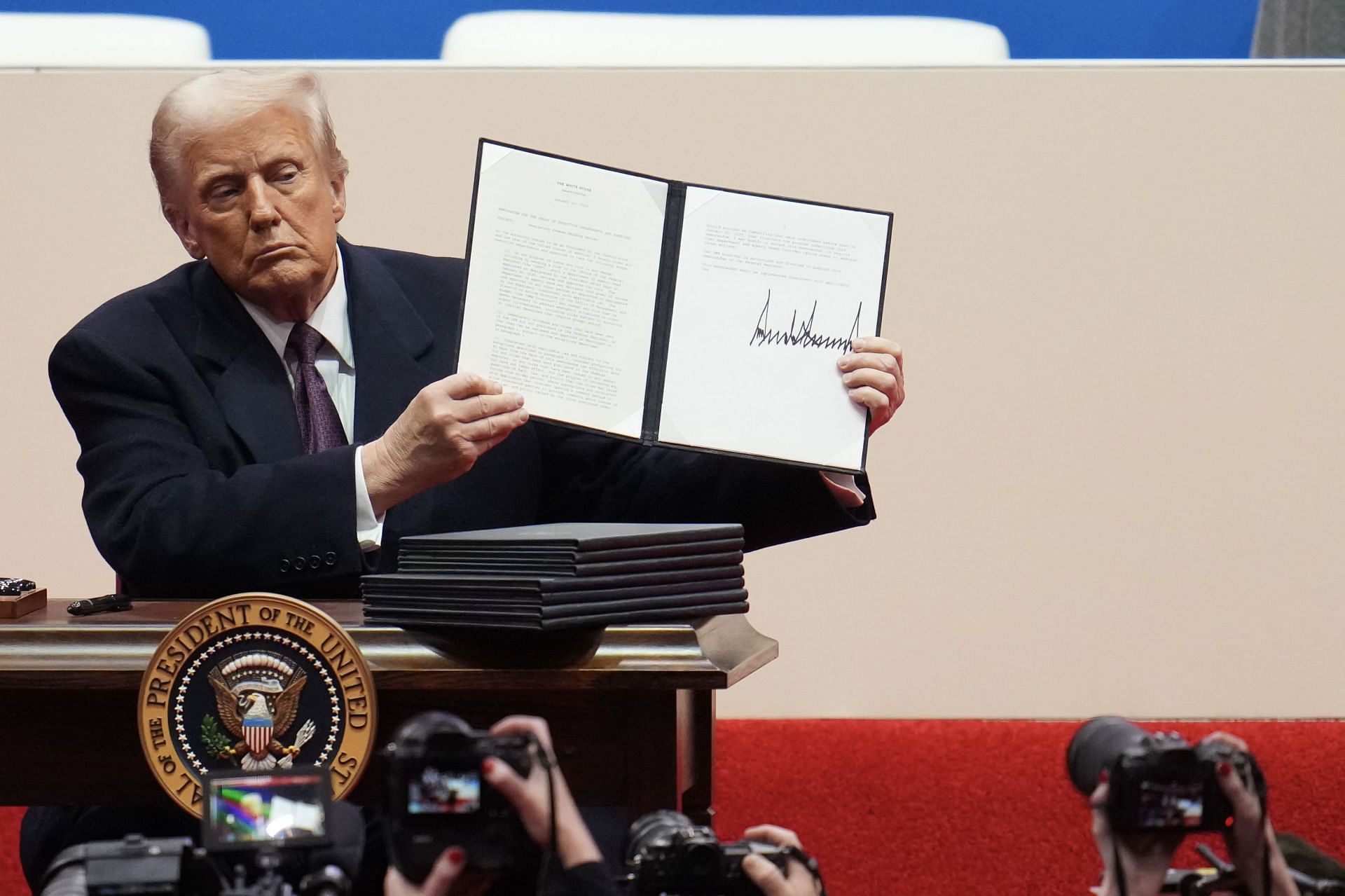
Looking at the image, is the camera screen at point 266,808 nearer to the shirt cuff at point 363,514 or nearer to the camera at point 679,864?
the camera at point 679,864

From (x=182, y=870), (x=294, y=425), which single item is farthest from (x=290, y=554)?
(x=182, y=870)

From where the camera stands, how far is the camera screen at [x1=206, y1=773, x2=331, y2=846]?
95cm

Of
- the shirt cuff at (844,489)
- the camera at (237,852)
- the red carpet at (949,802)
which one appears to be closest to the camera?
the camera at (237,852)

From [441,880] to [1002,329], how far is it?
2183 millimetres

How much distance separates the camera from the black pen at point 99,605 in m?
1.46

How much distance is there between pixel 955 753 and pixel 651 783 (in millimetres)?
1440

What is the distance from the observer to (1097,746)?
101cm

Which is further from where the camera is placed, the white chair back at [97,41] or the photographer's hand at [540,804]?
the white chair back at [97,41]

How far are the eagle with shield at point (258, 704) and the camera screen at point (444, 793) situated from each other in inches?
13.8

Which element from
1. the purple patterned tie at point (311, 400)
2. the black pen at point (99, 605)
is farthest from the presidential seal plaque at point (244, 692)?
the purple patterned tie at point (311, 400)

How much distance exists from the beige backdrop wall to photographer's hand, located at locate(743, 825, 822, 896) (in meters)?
1.89

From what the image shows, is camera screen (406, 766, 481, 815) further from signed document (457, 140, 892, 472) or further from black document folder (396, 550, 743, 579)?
signed document (457, 140, 892, 472)

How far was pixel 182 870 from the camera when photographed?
957 millimetres

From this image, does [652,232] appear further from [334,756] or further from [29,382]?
[29,382]
